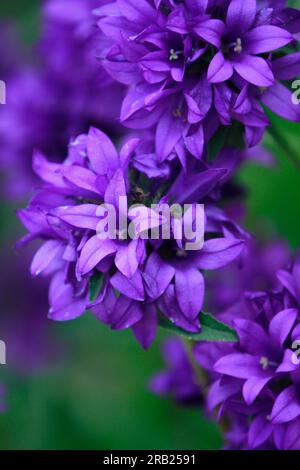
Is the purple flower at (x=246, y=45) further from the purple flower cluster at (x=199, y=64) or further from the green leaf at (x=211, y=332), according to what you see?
the green leaf at (x=211, y=332)

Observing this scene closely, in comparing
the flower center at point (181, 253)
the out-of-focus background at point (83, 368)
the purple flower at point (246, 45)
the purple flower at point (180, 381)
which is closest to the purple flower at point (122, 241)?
the flower center at point (181, 253)

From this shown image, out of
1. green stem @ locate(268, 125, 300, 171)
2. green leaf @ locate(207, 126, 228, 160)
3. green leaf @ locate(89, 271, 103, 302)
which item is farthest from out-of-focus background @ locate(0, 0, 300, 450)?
green leaf @ locate(89, 271, 103, 302)

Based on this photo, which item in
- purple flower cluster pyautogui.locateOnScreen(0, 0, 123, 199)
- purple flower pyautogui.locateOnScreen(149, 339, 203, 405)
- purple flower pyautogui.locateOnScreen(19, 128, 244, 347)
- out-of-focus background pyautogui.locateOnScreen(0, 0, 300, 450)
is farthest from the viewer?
out-of-focus background pyautogui.locateOnScreen(0, 0, 300, 450)

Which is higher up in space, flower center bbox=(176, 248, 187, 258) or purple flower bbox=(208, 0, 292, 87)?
purple flower bbox=(208, 0, 292, 87)

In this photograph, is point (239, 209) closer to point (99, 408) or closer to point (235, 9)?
point (235, 9)

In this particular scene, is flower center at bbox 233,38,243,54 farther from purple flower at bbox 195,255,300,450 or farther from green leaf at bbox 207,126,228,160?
purple flower at bbox 195,255,300,450

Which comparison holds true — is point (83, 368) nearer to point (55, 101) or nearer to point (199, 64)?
A: point (55, 101)
